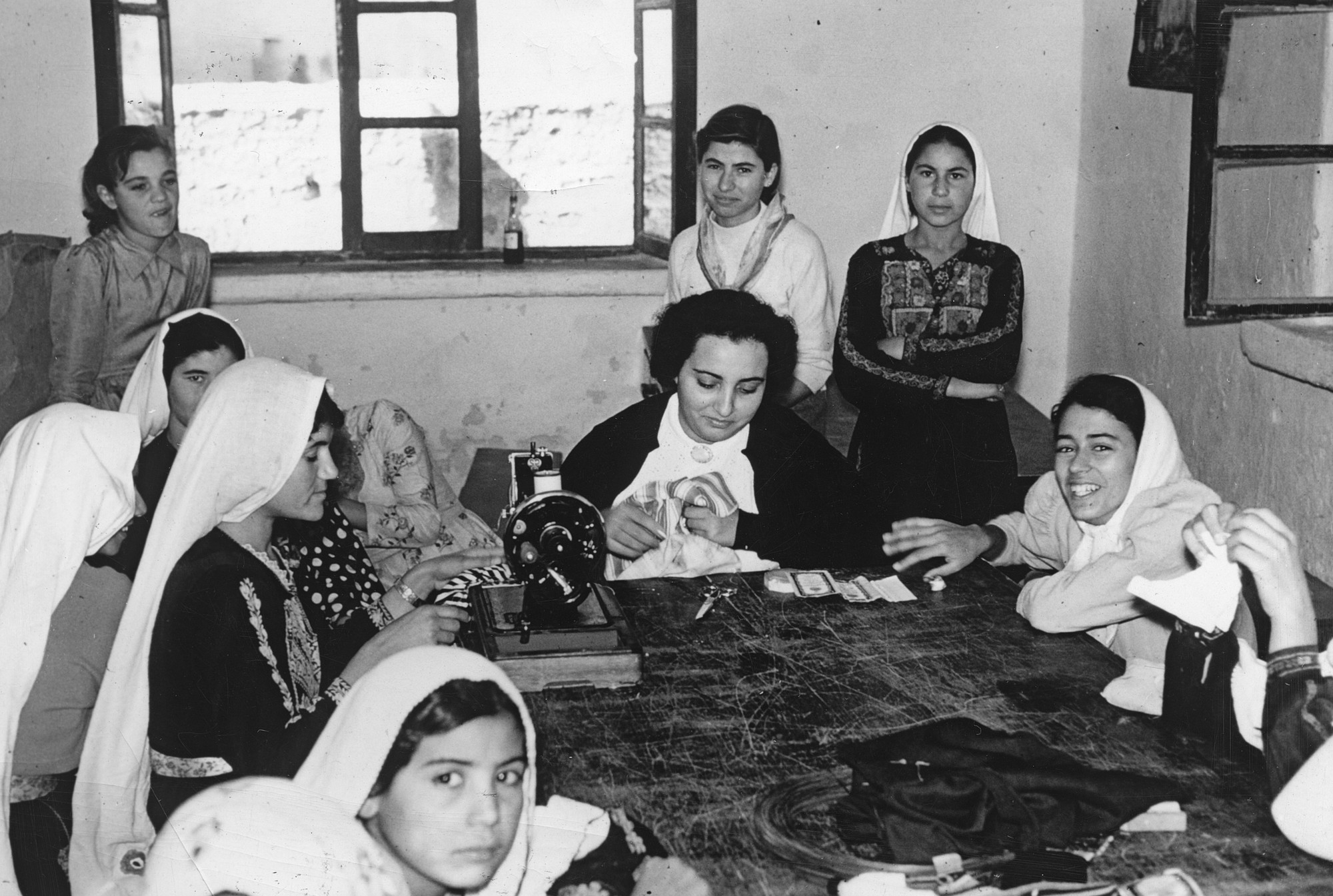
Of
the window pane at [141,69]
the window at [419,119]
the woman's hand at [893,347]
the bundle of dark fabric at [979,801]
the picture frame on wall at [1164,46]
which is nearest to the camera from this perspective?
the bundle of dark fabric at [979,801]

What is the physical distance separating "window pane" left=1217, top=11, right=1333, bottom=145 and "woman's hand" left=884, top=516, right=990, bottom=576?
161 cm

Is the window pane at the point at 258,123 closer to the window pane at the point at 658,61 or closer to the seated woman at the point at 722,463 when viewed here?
the window pane at the point at 658,61

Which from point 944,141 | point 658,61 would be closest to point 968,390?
point 944,141

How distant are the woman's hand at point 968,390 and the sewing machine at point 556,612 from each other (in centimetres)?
176

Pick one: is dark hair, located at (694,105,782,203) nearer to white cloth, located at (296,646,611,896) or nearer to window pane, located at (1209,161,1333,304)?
window pane, located at (1209,161,1333,304)

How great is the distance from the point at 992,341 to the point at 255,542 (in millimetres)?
2608

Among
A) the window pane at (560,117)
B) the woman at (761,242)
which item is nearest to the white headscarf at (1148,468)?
the woman at (761,242)

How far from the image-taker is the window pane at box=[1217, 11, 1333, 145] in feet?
14.0

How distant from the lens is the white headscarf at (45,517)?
2496 millimetres

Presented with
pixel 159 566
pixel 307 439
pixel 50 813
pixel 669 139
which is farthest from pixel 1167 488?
pixel 669 139

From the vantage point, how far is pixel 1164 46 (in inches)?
209

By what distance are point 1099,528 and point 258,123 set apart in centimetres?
437

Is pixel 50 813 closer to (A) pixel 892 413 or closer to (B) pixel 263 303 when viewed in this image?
(A) pixel 892 413

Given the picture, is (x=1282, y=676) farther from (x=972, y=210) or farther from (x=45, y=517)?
(x=972, y=210)
